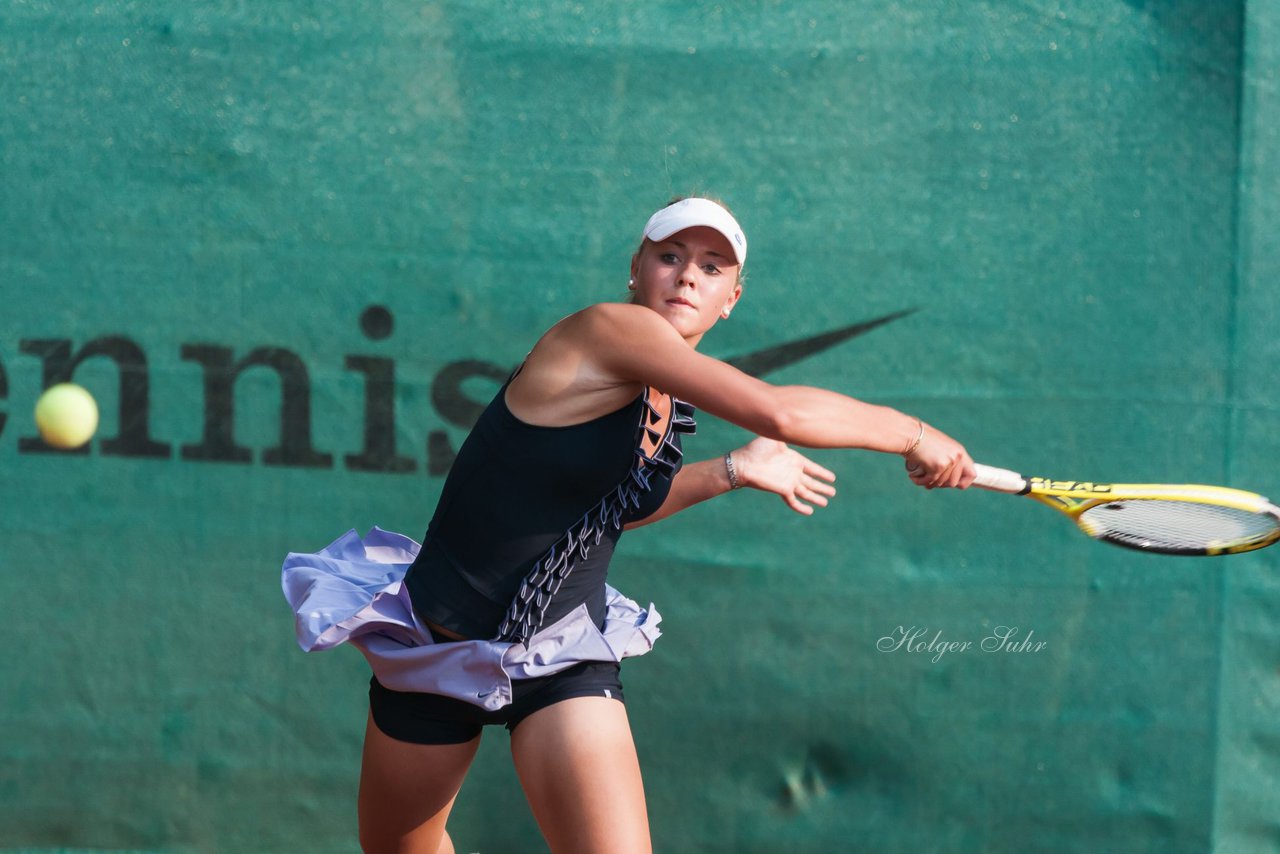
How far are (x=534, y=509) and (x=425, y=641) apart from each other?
33 centimetres

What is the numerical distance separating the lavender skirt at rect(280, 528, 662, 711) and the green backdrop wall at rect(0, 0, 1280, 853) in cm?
97

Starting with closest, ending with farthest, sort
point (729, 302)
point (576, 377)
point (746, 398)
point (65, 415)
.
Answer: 1. point (746, 398)
2. point (576, 377)
3. point (729, 302)
4. point (65, 415)

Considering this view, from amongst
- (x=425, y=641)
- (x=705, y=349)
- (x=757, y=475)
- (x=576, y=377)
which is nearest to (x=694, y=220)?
(x=576, y=377)

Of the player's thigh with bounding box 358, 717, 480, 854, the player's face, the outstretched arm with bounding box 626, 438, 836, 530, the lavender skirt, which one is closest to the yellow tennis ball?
the lavender skirt

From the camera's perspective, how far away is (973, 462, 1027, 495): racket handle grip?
8.45ft

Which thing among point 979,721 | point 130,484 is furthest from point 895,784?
point 130,484

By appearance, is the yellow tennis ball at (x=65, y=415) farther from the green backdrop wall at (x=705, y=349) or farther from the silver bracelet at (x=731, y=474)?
the silver bracelet at (x=731, y=474)

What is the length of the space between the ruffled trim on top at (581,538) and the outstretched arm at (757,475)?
30 cm

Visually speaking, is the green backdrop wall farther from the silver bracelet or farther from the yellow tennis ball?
the silver bracelet

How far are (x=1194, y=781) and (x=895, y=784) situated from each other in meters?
0.75

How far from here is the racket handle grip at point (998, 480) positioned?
2574 millimetres

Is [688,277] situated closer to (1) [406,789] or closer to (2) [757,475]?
(2) [757,475]

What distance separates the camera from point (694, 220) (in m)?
2.51

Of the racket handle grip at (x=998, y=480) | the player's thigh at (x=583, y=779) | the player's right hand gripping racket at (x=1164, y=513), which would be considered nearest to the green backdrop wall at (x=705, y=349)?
the player's right hand gripping racket at (x=1164, y=513)
